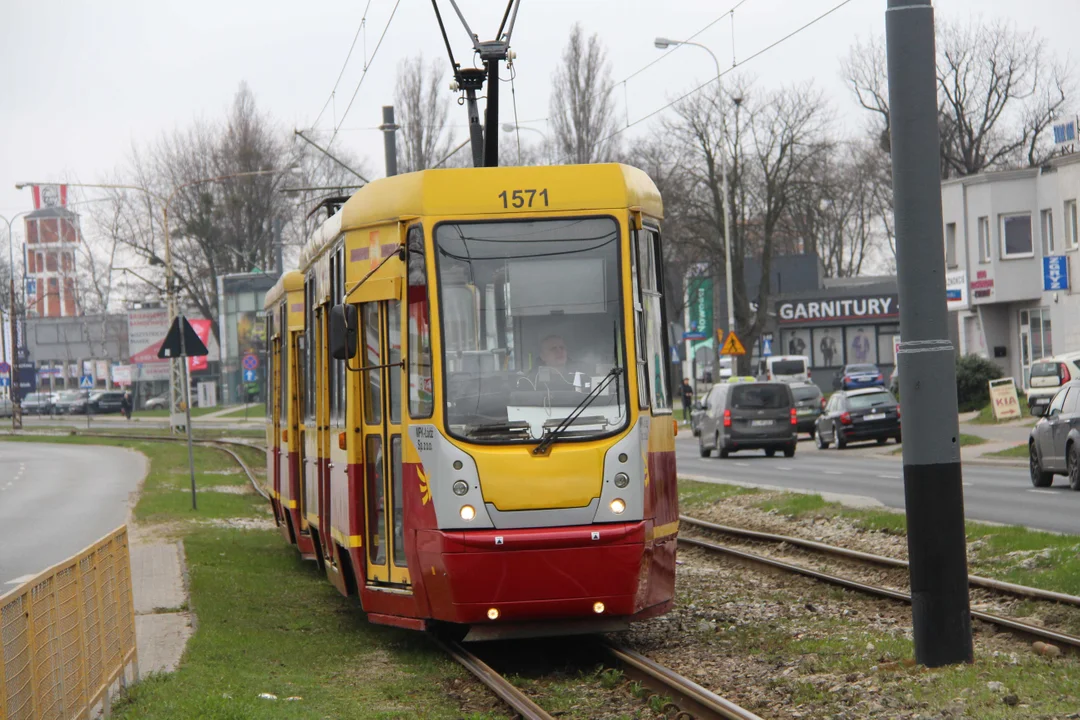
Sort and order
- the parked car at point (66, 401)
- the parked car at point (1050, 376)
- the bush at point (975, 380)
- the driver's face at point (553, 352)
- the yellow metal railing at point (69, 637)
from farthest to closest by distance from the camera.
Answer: the parked car at point (66, 401), the bush at point (975, 380), the parked car at point (1050, 376), the driver's face at point (553, 352), the yellow metal railing at point (69, 637)

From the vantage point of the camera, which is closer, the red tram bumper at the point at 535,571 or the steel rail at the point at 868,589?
the red tram bumper at the point at 535,571

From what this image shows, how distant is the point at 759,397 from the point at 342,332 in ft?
83.9

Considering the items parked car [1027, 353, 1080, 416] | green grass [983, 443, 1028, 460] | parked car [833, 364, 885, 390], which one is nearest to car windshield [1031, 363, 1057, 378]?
parked car [1027, 353, 1080, 416]

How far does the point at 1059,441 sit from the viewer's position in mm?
21516

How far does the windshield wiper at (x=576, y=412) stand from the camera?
30.5ft

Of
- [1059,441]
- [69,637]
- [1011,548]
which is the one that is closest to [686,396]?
[1059,441]

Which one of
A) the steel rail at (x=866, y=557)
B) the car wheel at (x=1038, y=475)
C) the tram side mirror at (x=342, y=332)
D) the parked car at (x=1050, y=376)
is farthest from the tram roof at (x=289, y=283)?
the parked car at (x=1050, y=376)

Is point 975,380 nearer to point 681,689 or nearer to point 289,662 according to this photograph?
point 289,662

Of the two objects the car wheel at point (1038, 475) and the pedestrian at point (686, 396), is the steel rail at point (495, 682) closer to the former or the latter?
the car wheel at point (1038, 475)

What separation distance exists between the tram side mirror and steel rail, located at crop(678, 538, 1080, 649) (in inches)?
177

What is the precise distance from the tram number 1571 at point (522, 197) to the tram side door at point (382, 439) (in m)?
1.00

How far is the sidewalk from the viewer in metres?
10.2

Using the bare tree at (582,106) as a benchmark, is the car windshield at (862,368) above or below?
below

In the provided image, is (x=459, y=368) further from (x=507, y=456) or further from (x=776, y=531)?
(x=776, y=531)
